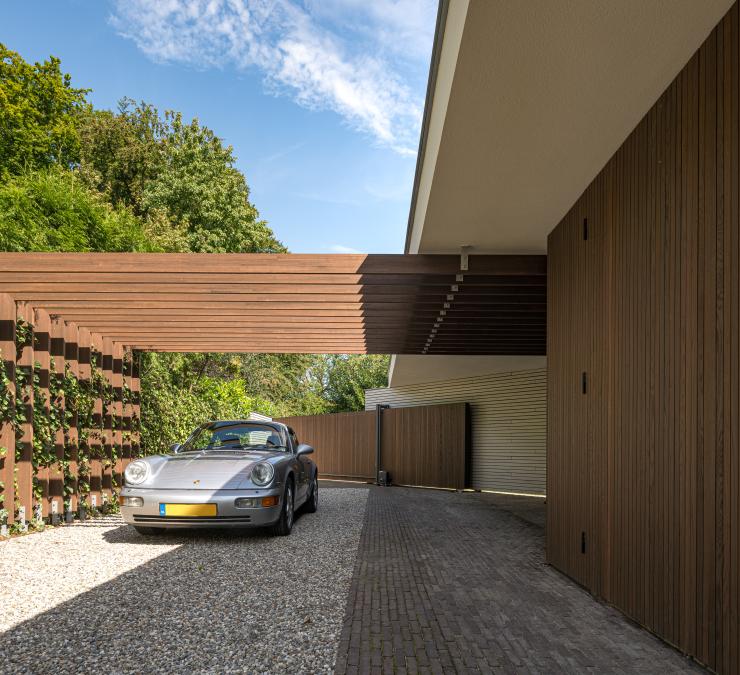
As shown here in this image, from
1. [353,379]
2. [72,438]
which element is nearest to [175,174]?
[353,379]

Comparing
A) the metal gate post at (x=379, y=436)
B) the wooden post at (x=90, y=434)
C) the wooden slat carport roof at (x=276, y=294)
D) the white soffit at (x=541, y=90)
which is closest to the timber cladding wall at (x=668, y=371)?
the white soffit at (x=541, y=90)

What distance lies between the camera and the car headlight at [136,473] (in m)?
6.68

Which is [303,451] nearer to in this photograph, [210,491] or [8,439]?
[210,491]

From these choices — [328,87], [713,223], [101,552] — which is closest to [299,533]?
[101,552]

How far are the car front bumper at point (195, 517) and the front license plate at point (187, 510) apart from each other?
3cm

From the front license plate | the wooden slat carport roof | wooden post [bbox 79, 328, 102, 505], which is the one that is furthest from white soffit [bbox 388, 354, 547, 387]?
the front license plate

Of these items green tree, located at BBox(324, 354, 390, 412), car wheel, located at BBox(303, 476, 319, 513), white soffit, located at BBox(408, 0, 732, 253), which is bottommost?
car wheel, located at BBox(303, 476, 319, 513)

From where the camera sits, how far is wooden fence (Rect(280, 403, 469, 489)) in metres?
16.5

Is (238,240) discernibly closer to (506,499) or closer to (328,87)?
(328,87)

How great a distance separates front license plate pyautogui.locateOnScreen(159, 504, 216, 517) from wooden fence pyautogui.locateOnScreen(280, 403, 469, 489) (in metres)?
10.6

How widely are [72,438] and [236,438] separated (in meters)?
2.09

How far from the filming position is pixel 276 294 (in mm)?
7965

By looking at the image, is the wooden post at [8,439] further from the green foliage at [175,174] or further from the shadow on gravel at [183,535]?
the green foliage at [175,174]

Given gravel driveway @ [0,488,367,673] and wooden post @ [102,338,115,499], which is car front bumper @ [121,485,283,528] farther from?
wooden post @ [102,338,115,499]
